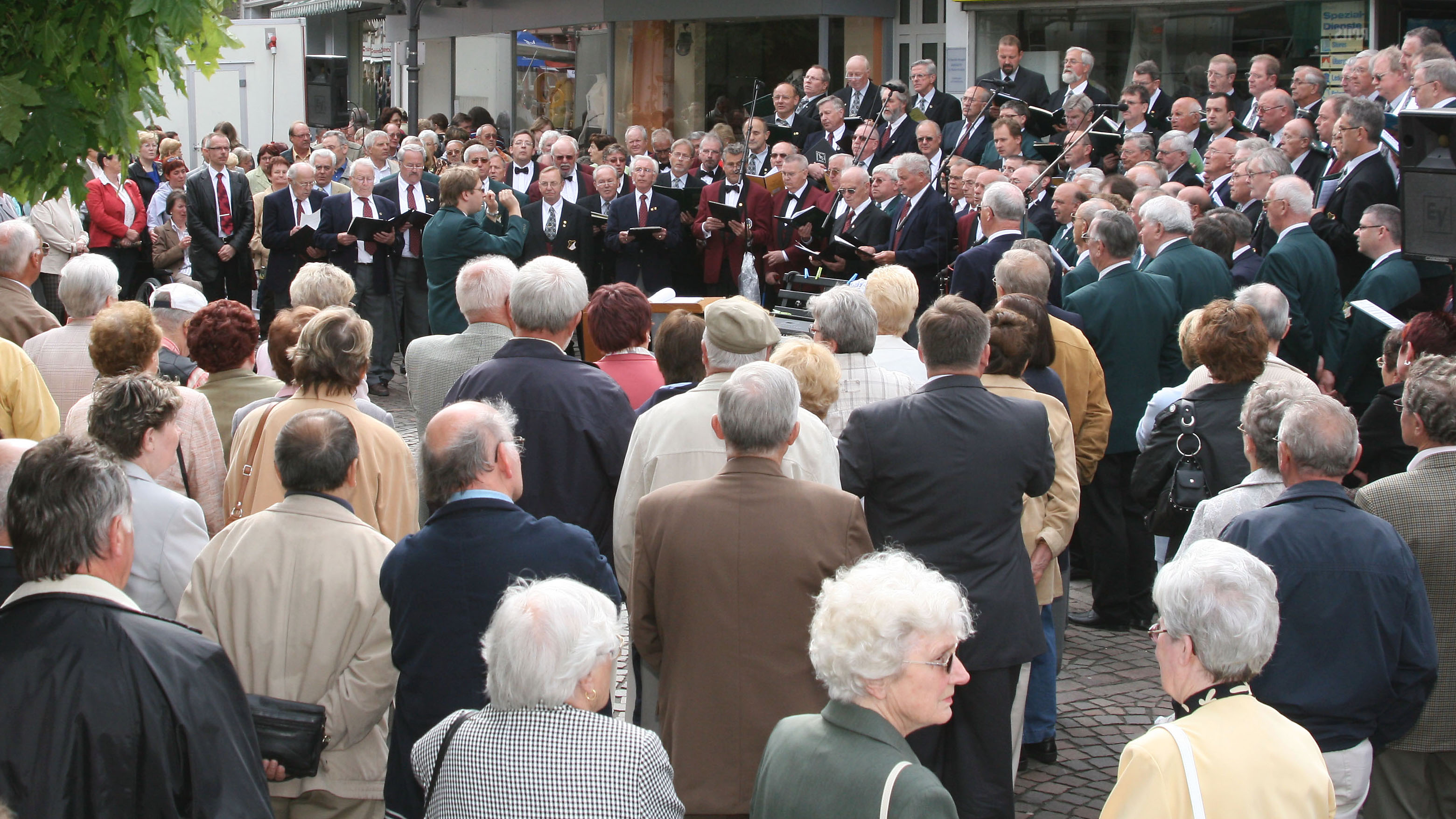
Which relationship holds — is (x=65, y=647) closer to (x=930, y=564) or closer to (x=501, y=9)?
(x=930, y=564)

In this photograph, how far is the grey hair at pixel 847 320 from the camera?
5.00 m

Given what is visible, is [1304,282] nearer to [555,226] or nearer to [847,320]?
[847,320]

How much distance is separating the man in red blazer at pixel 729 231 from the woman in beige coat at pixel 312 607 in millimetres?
8965

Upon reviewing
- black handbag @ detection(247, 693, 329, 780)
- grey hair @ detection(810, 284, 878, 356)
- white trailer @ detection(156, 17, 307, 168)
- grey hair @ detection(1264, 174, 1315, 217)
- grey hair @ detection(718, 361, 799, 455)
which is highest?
white trailer @ detection(156, 17, 307, 168)

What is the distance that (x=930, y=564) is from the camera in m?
4.16

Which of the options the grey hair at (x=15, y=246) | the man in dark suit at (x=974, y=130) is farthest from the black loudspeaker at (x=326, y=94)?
the grey hair at (x=15, y=246)

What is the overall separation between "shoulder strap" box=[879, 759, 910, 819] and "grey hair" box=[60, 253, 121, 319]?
15.5 feet

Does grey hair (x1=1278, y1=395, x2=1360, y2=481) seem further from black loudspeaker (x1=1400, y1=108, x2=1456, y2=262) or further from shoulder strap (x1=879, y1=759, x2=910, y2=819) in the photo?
black loudspeaker (x1=1400, y1=108, x2=1456, y2=262)

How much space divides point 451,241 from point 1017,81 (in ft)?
23.4

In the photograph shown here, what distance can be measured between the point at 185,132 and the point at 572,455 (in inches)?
668

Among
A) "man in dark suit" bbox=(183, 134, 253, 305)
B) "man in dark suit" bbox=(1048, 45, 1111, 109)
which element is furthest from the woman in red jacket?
"man in dark suit" bbox=(1048, 45, 1111, 109)

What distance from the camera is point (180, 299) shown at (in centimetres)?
642

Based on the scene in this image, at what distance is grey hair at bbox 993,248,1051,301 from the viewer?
5898 mm

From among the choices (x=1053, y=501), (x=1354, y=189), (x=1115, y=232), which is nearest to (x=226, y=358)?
(x=1053, y=501)
